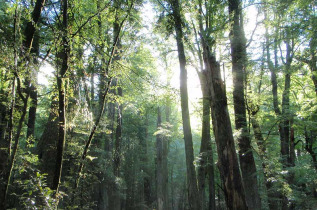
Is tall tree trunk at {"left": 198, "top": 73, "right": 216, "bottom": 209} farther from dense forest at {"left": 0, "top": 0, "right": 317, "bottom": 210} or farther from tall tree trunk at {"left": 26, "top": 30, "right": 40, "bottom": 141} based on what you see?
tall tree trunk at {"left": 26, "top": 30, "right": 40, "bottom": 141}

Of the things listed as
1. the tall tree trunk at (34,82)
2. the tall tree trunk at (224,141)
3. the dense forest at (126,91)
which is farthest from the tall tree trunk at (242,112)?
the tall tree trunk at (34,82)

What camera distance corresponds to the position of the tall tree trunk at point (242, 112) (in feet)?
Answer: 26.8

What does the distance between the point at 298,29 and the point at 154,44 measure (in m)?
6.43

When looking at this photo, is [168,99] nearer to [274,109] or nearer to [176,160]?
[274,109]

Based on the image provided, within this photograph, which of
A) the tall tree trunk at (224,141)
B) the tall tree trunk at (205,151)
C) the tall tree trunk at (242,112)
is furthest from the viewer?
the tall tree trunk at (205,151)

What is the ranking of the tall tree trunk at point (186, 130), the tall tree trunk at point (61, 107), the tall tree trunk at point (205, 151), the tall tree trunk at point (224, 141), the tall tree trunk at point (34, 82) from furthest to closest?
the tall tree trunk at point (205, 151), the tall tree trunk at point (186, 130), the tall tree trunk at point (224, 141), the tall tree trunk at point (61, 107), the tall tree trunk at point (34, 82)

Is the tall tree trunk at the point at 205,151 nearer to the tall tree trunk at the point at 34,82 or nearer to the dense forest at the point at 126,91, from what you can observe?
the dense forest at the point at 126,91

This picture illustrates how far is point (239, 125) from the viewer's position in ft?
29.8

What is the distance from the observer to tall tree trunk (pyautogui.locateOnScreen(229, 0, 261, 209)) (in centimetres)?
817

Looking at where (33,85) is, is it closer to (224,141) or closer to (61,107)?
(61,107)

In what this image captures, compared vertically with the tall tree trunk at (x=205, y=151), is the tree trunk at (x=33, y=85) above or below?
above

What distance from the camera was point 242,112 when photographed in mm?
9062

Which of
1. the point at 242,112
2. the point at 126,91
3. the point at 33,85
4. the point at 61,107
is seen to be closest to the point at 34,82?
the point at 61,107

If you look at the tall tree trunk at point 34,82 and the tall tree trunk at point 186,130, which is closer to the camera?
the tall tree trunk at point 34,82
